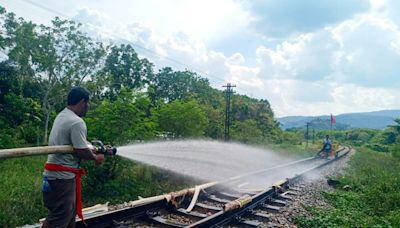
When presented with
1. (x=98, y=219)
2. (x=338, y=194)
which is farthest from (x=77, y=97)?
(x=338, y=194)

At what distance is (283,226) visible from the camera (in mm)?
6527

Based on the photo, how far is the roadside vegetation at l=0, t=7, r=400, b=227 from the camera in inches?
371

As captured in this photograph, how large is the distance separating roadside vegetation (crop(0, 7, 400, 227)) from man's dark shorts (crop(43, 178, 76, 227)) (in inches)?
138

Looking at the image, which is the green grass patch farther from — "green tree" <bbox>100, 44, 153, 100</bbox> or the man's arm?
"green tree" <bbox>100, 44, 153, 100</bbox>

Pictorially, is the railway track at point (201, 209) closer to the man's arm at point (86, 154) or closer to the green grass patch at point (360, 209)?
the green grass patch at point (360, 209)

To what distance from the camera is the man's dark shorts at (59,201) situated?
4098mm

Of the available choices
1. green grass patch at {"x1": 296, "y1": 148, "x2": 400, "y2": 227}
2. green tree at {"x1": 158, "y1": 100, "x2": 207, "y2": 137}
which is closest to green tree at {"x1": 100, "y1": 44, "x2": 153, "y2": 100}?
Answer: green tree at {"x1": 158, "y1": 100, "x2": 207, "y2": 137}

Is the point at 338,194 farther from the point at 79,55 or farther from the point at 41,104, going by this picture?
the point at 41,104

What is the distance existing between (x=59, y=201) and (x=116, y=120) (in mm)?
6447

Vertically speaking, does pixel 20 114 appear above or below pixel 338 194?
above

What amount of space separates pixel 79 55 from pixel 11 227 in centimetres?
2483

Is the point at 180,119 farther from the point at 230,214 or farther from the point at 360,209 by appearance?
the point at 230,214

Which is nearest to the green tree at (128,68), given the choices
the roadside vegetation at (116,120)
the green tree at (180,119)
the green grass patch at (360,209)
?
the roadside vegetation at (116,120)

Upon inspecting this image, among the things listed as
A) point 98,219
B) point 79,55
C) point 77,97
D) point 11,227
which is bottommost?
point 11,227
